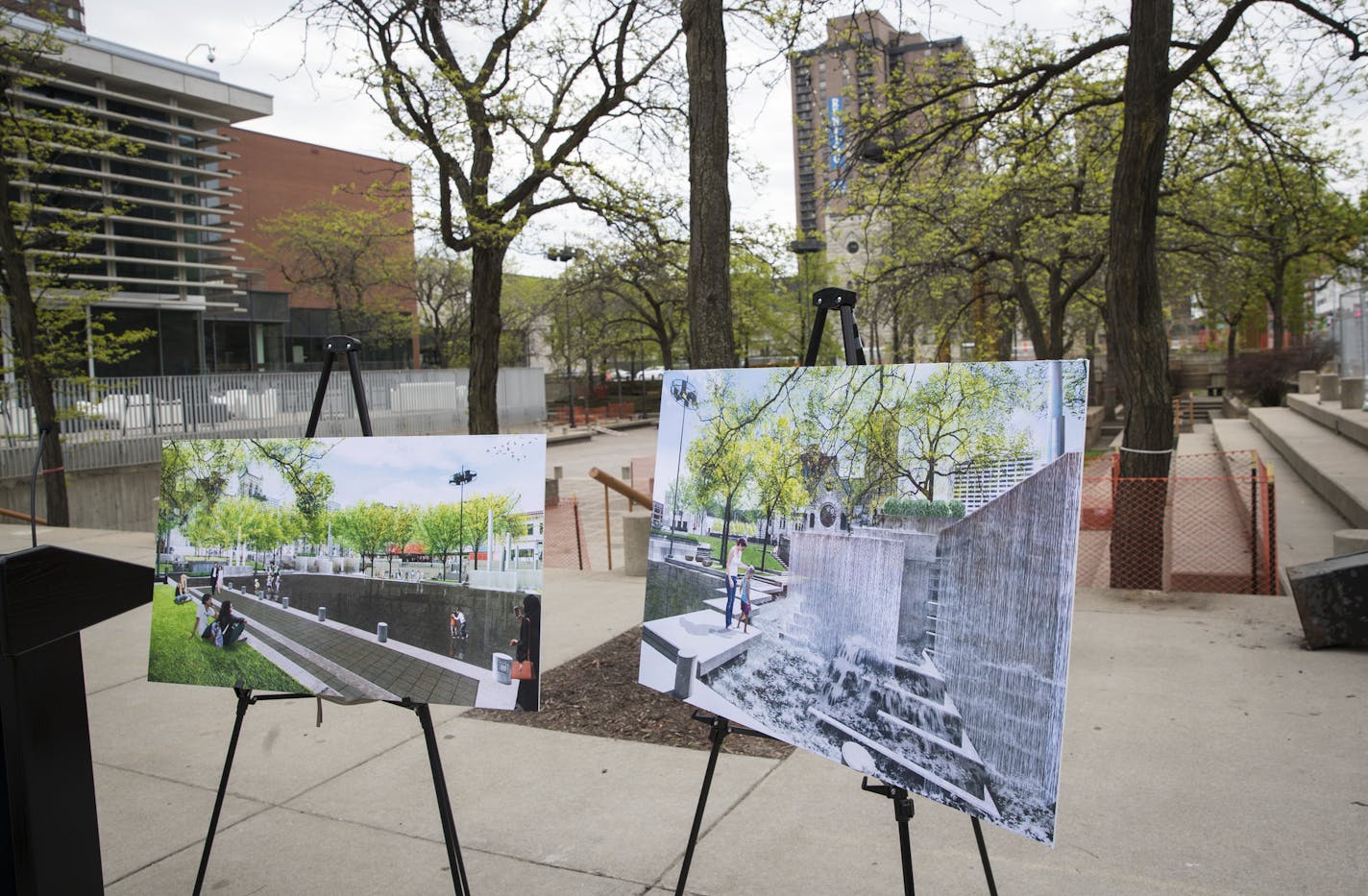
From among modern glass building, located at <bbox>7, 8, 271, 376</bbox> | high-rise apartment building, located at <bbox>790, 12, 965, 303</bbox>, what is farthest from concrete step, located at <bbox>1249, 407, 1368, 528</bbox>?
modern glass building, located at <bbox>7, 8, 271, 376</bbox>

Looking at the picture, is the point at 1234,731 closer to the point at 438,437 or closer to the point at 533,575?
the point at 533,575

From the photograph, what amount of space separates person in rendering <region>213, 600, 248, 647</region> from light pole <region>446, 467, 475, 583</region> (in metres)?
1.04

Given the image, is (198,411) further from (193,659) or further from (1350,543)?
(1350,543)

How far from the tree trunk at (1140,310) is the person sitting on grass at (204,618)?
7.31 metres

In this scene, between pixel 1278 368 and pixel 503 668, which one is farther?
pixel 1278 368

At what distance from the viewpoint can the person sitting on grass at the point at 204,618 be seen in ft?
12.2

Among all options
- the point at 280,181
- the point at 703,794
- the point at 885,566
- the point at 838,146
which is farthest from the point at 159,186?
the point at 280,181

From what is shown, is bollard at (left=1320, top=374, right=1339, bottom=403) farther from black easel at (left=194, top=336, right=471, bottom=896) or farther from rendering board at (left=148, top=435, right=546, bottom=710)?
rendering board at (left=148, top=435, right=546, bottom=710)

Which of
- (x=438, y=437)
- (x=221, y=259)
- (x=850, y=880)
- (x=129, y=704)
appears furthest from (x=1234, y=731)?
(x=221, y=259)

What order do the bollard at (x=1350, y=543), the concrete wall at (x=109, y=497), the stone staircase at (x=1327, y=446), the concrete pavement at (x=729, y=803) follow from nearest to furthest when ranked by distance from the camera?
the concrete pavement at (x=729, y=803) < the bollard at (x=1350, y=543) < the stone staircase at (x=1327, y=446) < the concrete wall at (x=109, y=497)

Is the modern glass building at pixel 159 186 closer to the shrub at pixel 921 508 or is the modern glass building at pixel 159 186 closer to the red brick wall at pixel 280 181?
the red brick wall at pixel 280 181

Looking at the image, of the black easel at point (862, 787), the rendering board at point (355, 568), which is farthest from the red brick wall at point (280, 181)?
the black easel at point (862, 787)

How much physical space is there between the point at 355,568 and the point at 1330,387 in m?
22.8

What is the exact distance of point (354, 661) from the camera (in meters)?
3.37
